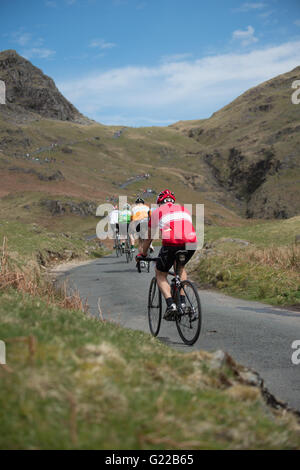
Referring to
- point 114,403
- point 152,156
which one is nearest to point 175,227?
point 114,403

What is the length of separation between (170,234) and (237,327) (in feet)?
7.40

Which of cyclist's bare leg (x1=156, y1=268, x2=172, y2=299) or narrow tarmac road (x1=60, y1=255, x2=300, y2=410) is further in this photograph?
cyclist's bare leg (x1=156, y1=268, x2=172, y2=299)

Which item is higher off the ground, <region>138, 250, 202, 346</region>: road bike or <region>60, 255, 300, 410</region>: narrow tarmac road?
<region>138, 250, 202, 346</region>: road bike

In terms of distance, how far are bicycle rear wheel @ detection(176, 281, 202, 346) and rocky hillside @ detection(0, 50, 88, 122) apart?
502 ft

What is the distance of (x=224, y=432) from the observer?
248 centimetres

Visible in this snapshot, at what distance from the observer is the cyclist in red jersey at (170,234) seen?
688 centimetres

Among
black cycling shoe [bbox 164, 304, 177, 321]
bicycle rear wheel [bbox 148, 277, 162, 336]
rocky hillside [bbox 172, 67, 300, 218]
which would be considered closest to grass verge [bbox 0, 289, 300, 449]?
black cycling shoe [bbox 164, 304, 177, 321]

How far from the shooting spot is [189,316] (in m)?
6.95

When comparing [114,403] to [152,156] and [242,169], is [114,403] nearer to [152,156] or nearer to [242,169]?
[242,169]

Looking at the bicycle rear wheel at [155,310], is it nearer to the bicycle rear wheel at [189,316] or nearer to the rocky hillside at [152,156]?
the bicycle rear wheel at [189,316]

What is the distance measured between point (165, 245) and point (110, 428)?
4792mm

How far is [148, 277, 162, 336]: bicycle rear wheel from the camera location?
25.4ft

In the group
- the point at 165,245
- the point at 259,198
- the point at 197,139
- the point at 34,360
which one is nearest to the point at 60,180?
the point at 259,198

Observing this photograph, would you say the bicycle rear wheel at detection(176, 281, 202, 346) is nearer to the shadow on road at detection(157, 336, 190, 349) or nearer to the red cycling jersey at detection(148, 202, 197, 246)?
the shadow on road at detection(157, 336, 190, 349)
